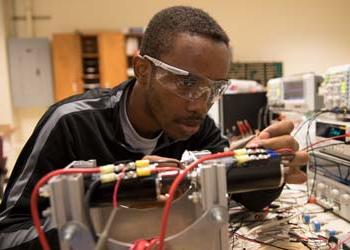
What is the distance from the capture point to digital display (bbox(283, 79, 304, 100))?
7.14 ft

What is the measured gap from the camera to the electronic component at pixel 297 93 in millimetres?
2021

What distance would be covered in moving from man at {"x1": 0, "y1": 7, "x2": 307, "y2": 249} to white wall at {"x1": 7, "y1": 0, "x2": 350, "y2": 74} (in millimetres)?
3997

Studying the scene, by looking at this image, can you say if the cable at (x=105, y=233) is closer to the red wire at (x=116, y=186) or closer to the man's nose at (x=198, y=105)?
the red wire at (x=116, y=186)

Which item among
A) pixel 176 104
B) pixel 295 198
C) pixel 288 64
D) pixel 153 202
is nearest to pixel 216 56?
pixel 176 104

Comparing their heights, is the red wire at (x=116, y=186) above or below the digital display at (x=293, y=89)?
below

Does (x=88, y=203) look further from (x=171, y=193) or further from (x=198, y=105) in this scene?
(x=198, y=105)

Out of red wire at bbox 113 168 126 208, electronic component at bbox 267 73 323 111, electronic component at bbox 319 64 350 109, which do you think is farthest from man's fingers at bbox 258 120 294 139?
electronic component at bbox 267 73 323 111

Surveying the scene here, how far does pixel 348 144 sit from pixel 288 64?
14.7ft

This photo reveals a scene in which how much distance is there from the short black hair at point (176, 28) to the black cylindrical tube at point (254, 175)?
0.43 m

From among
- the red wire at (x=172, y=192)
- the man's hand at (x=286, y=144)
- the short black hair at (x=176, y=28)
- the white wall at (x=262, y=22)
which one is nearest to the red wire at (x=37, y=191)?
the red wire at (x=172, y=192)

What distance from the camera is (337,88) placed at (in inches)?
56.9

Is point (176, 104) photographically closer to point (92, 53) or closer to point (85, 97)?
point (85, 97)

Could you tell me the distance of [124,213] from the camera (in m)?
0.64

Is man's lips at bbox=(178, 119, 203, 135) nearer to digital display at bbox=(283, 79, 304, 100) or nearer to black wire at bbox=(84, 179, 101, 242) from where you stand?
black wire at bbox=(84, 179, 101, 242)
